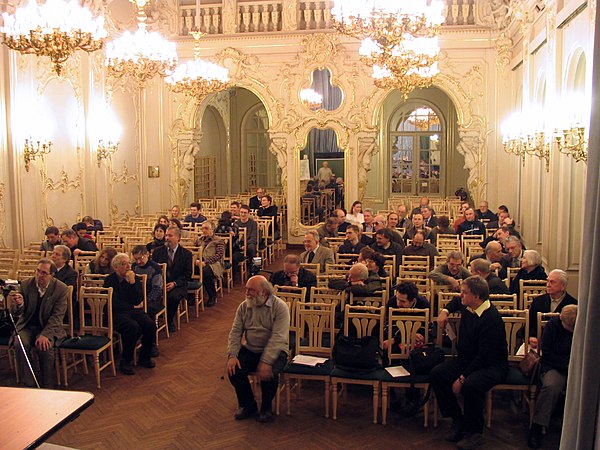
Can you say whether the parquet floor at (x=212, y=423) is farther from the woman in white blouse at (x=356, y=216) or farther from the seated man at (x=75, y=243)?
the woman in white blouse at (x=356, y=216)

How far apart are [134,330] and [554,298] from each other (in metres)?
4.57

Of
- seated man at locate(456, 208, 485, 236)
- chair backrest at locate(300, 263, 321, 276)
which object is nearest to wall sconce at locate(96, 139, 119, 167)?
chair backrest at locate(300, 263, 321, 276)

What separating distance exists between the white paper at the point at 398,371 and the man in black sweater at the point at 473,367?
0.28 m

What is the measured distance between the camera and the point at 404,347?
20.7ft

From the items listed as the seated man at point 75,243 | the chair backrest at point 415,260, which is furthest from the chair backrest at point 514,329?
the seated man at point 75,243

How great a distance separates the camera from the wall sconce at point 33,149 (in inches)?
460

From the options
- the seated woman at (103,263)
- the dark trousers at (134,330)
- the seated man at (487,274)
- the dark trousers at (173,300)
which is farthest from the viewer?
the dark trousers at (173,300)

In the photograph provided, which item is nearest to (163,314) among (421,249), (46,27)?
(421,249)

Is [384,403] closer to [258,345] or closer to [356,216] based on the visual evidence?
[258,345]

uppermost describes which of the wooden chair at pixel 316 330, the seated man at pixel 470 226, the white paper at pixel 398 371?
the seated man at pixel 470 226

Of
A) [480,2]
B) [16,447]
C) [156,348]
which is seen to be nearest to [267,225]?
[156,348]

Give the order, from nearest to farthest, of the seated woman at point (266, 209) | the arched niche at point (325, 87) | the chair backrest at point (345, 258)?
the chair backrest at point (345, 258) < the seated woman at point (266, 209) < the arched niche at point (325, 87)

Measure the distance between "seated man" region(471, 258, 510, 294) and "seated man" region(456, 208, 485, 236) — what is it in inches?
196

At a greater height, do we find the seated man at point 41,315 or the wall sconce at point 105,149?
the wall sconce at point 105,149
